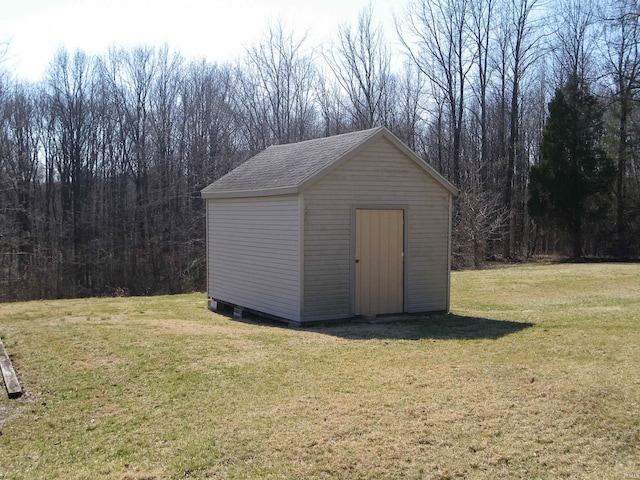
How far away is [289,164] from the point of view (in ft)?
41.0

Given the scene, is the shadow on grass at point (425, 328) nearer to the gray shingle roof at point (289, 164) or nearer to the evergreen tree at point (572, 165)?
the gray shingle roof at point (289, 164)

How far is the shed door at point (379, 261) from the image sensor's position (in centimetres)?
1150

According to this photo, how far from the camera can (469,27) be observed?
33.4 meters

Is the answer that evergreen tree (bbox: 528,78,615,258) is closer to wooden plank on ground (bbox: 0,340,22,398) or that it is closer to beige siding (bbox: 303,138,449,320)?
beige siding (bbox: 303,138,449,320)

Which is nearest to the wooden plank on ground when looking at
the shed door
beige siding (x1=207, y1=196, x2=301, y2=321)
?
beige siding (x1=207, y1=196, x2=301, y2=321)

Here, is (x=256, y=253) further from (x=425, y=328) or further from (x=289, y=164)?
(x=425, y=328)

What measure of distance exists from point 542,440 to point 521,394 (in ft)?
3.47

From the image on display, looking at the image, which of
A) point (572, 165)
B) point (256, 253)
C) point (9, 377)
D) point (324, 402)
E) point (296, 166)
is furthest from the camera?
point (572, 165)

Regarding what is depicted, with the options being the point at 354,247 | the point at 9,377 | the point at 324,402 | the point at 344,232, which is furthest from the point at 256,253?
the point at 324,402

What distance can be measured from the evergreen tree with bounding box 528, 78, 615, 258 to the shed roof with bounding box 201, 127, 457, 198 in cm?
1987

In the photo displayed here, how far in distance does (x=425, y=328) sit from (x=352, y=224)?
7.65ft

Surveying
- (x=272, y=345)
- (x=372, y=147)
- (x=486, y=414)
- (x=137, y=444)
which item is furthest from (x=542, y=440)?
(x=372, y=147)

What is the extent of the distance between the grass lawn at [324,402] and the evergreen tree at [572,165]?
20981 mm

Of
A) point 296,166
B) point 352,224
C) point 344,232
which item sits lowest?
point 344,232
